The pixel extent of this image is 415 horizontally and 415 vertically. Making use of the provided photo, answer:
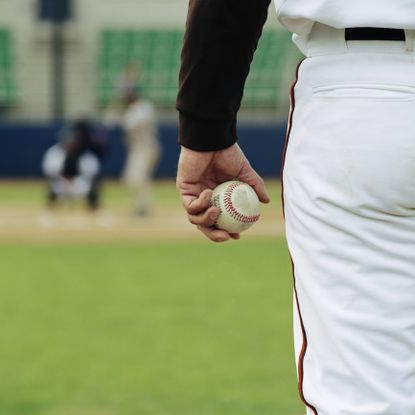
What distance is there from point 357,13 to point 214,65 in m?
0.30

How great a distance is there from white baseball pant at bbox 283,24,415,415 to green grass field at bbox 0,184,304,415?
9.07 ft

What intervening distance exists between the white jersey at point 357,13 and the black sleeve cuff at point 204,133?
0.27m

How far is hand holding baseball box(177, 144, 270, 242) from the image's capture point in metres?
2.17

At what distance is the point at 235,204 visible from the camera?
7.78 ft

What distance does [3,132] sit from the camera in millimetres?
20562

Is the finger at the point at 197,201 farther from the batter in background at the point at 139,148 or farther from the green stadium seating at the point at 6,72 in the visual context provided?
the green stadium seating at the point at 6,72

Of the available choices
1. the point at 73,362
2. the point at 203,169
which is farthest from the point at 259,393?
the point at 203,169

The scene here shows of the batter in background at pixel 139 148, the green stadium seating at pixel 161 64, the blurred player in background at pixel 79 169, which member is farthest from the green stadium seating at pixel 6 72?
the batter in background at pixel 139 148

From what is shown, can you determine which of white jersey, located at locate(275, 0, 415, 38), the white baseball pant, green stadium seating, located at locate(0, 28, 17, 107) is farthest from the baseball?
green stadium seating, located at locate(0, 28, 17, 107)

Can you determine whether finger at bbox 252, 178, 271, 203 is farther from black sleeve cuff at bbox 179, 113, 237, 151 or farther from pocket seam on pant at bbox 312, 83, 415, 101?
pocket seam on pant at bbox 312, 83, 415, 101

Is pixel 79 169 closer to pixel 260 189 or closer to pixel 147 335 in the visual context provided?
pixel 147 335

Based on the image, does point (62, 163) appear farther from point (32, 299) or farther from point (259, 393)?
point (259, 393)

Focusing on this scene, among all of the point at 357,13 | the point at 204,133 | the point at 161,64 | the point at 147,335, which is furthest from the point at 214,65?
the point at 161,64

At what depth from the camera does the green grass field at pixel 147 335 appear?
495 centimetres
